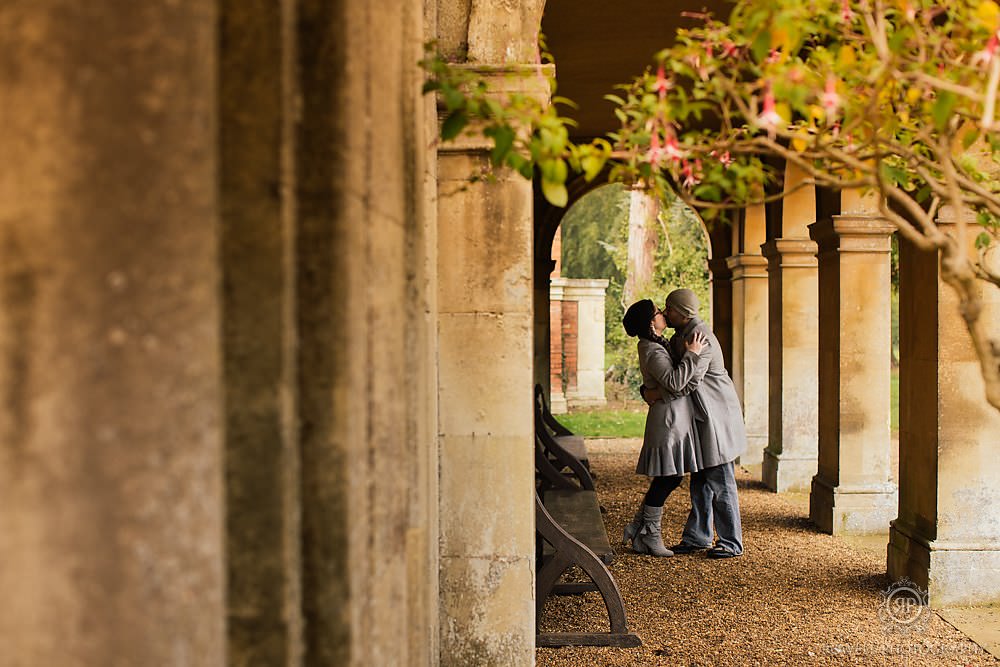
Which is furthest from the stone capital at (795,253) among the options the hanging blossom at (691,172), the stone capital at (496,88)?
the hanging blossom at (691,172)

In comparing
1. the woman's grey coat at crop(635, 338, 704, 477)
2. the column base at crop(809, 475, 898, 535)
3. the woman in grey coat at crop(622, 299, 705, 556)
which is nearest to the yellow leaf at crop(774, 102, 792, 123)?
the woman in grey coat at crop(622, 299, 705, 556)

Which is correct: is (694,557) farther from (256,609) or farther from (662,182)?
(256,609)

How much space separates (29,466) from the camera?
137cm

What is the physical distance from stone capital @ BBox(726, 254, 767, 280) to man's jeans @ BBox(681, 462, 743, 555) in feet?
17.4

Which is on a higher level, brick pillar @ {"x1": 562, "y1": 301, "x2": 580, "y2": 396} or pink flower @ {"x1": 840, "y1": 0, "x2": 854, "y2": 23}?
pink flower @ {"x1": 840, "y1": 0, "x2": 854, "y2": 23}

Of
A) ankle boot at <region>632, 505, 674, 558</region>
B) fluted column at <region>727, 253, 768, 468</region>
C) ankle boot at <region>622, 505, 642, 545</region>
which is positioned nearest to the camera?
ankle boot at <region>632, 505, 674, 558</region>

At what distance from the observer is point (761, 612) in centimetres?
559

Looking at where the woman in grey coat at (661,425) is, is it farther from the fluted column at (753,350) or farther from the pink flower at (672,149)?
the fluted column at (753,350)

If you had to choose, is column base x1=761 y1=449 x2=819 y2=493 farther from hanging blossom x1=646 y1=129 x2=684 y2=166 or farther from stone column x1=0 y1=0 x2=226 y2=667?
stone column x1=0 y1=0 x2=226 y2=667

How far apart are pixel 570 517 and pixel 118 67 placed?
503 cm

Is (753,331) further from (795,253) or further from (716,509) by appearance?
(716,509)

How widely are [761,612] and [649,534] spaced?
1.48 metres

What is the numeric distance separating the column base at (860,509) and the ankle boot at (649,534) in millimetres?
1557

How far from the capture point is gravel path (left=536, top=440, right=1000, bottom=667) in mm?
4812
